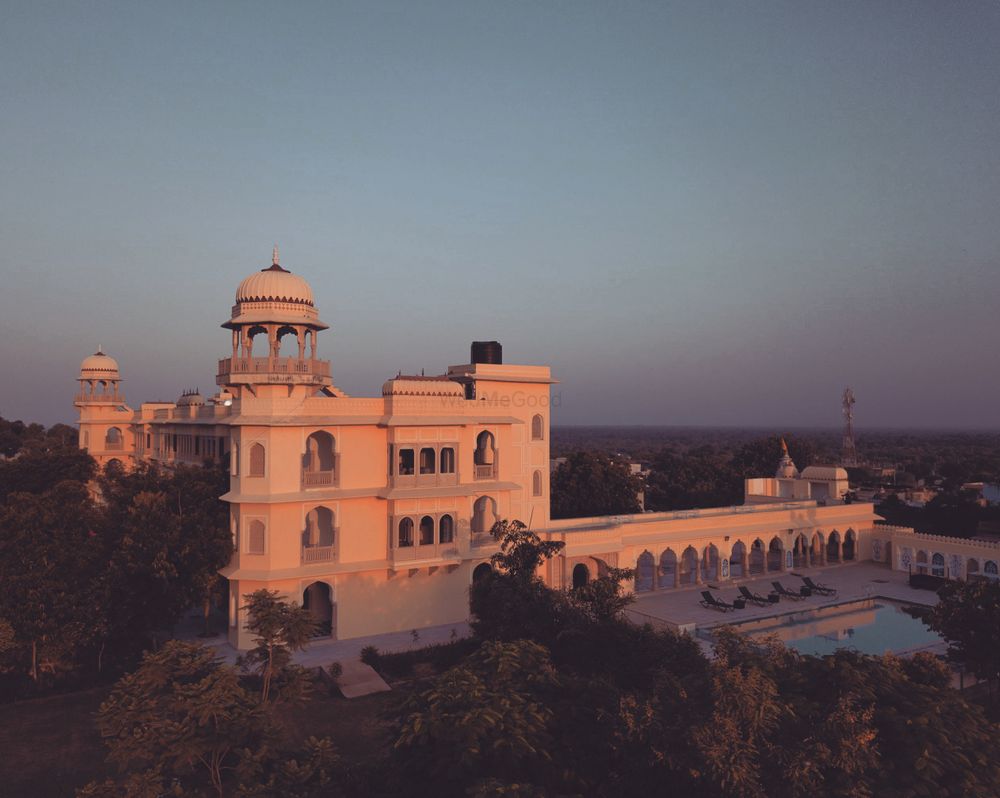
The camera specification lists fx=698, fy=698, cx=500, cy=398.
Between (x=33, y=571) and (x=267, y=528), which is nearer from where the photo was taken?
(x=33, y=571)

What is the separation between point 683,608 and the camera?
26328 millimetres

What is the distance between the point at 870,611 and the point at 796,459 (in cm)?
2886

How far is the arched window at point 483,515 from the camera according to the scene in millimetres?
25703

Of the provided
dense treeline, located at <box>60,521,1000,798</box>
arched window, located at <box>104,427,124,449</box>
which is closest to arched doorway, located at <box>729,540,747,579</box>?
dense treeline, located at <box>60,521,1000,798</box>

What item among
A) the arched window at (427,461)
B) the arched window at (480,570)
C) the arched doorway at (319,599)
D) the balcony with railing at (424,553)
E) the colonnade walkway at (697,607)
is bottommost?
the colonnade walkway at (697,607)

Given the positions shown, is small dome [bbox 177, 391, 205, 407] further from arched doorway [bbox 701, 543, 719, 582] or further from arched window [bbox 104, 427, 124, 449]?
arched doorway [bbox 701, 543, 719, 582]

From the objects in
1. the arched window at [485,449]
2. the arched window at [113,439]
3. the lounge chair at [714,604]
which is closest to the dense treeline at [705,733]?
the arched window at [485,449]

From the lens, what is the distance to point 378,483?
76.7 feet

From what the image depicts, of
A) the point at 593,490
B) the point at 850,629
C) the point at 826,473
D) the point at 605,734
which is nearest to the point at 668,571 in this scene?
the point at 850,629

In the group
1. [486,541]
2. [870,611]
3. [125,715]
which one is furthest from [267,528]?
[870,611]

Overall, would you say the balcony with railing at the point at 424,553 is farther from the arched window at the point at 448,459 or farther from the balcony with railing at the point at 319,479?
the balcony with railing at the point at 319,479

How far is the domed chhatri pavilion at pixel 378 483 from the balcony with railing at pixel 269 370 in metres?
0.05

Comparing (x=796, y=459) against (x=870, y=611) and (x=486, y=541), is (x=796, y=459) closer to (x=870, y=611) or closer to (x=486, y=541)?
(x=870, y=611)

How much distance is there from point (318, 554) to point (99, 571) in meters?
6.05
